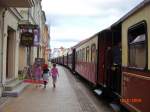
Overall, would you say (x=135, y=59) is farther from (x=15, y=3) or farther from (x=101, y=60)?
(x=15, y=3)

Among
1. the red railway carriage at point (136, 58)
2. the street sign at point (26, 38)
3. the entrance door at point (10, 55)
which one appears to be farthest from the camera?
the street sign at point (26, 38)

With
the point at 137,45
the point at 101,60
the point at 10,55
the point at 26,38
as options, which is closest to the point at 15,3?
the point at 101,60

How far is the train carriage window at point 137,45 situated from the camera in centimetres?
925

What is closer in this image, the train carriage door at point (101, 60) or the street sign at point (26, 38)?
the train carriage door at point (101, 60)

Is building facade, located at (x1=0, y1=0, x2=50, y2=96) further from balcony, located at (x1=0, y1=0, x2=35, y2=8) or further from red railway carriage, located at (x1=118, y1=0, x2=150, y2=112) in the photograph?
red railway carriage, located at (x1=118, y1=0, x2=150, y2=112)

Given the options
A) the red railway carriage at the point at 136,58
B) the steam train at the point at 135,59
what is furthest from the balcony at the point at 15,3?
the red railway carriage at the point at 136,58

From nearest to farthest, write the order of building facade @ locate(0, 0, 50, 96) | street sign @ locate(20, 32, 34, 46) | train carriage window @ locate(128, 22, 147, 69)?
train carriage window @ locate(128, 22, 147, 69), building facade @ locate(0, 0, 50, 96), street sign @ locate(20, 32, 34, 46)

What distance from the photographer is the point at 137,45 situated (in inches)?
385

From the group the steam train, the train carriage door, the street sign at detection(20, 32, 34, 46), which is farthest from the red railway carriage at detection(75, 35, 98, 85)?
the steam train

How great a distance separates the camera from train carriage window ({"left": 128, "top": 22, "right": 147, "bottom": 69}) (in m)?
9.25

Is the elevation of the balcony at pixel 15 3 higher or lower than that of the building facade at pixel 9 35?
higher

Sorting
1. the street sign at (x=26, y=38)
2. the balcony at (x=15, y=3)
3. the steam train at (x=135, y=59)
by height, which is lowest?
the steam train at (x=135, y=59)

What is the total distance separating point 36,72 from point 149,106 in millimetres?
17453

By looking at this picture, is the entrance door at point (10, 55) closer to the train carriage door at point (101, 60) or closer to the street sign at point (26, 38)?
the street sign at point (26, 38)
